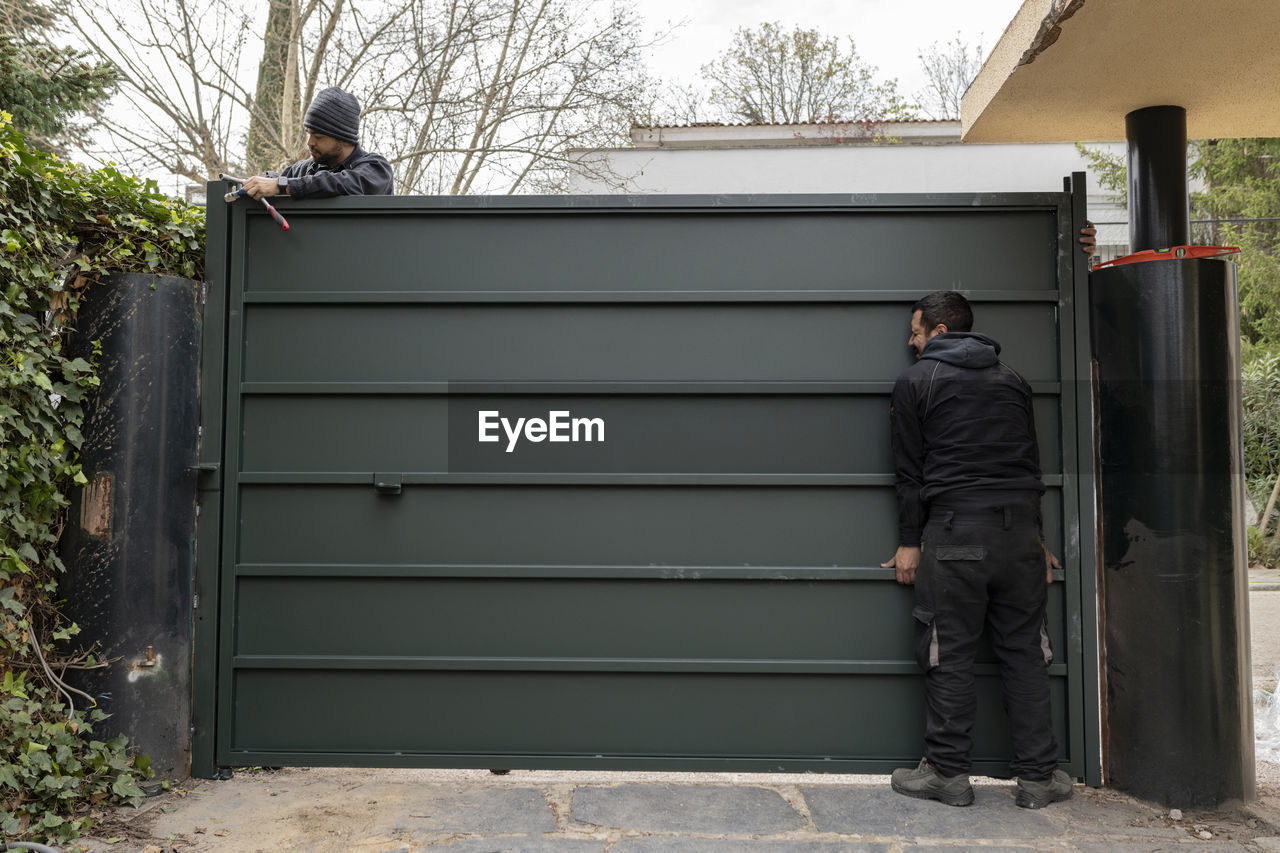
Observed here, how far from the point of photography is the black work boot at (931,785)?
343cm

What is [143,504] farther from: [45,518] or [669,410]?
[669,410]

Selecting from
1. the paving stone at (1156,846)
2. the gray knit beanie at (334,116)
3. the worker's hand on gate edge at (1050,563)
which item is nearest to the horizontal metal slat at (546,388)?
the worker's hand on gate edge at (1050,563)

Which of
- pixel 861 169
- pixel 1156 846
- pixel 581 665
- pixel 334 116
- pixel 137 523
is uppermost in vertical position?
pixel 861 169

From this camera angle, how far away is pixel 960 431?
344cm

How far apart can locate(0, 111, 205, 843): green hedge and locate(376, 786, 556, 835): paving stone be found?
1043 millimetres

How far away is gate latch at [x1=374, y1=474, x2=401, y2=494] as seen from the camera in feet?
Answer: 12.1

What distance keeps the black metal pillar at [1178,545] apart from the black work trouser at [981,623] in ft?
1.29

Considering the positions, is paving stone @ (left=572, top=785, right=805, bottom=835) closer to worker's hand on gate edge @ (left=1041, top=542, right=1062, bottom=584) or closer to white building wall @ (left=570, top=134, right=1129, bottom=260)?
worker's hand on gate edge @ (left=1041, top=542, right=1062, bottom=584)

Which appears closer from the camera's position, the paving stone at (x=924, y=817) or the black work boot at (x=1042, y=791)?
the paving stone at (x=924, y=817)

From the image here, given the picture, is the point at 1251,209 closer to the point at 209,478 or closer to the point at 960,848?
the point at 960,848

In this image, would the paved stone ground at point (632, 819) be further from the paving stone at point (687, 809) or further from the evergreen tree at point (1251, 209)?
the evergreen tree at point (1251, 209)

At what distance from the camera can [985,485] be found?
134 inches

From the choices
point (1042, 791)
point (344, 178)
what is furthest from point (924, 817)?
point (344, 178)

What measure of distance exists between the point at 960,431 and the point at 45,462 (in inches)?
136
